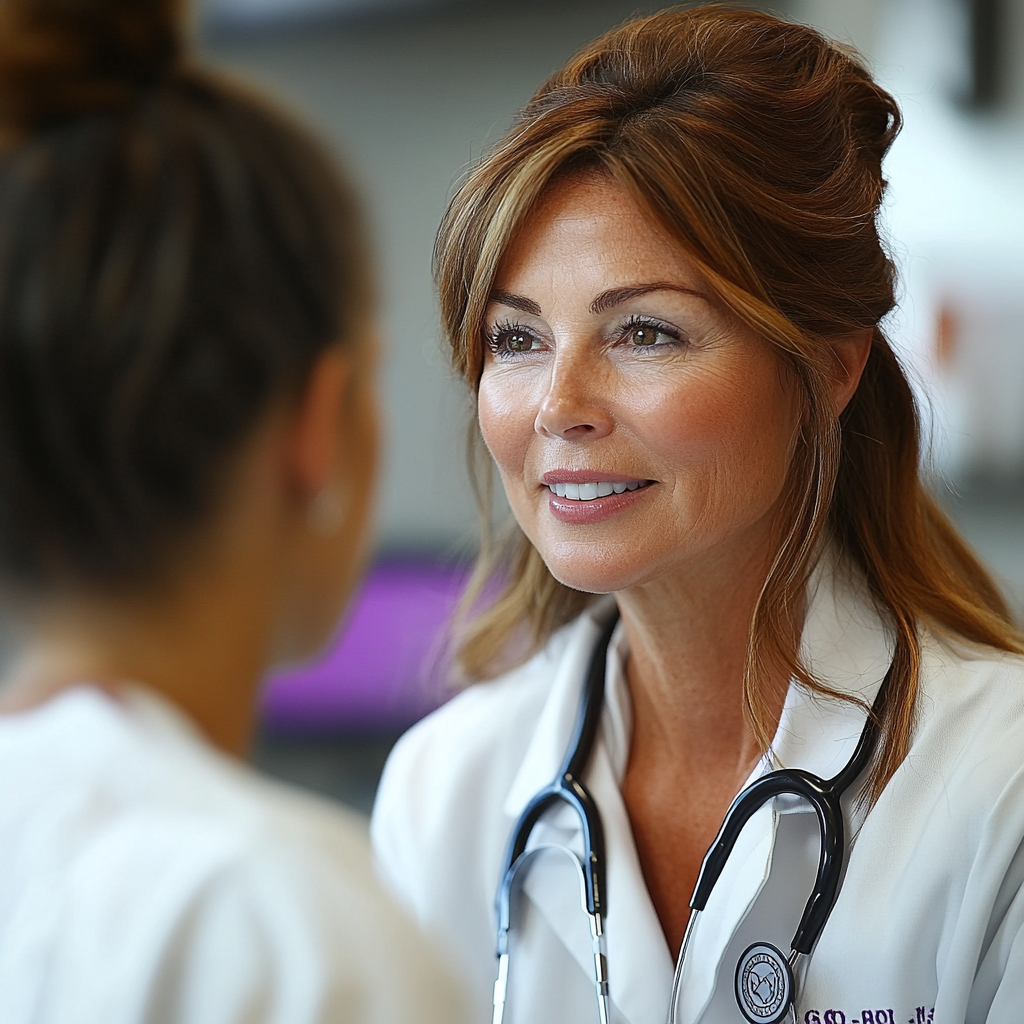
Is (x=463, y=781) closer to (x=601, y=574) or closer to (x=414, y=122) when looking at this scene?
(x=601, y=574)

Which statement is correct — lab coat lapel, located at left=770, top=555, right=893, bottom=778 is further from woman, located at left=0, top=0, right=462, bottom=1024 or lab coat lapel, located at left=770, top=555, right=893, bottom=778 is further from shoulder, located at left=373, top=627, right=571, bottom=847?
woman, located at left=0, top=0, right=462, bottom=1024

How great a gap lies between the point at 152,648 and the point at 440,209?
281 centimetres

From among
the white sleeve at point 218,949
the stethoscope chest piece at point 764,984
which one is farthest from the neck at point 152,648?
the stethoscope chest piece at point 764,984

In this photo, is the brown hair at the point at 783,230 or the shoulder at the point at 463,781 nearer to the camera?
the brown hair at the point at 783,230

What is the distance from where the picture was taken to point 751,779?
1206mm

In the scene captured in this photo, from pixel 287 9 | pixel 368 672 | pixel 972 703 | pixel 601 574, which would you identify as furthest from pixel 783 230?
pixel 287 9

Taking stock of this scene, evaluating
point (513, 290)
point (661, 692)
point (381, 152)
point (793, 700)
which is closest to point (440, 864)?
point (661, 692)

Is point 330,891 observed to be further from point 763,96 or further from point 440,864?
point 763,96

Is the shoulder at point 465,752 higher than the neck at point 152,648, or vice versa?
the neck at point 152,648

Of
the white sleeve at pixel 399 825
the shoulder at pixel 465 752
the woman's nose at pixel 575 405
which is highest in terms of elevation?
the woman's nose at pixel 575 405

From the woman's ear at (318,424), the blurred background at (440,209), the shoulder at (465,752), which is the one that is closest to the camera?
the woman's ear at (318,424)

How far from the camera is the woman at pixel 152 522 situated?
64 centimetres

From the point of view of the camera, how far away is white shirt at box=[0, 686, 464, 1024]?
0.63 meters

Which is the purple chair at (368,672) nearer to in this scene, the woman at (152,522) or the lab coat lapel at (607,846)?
the lab coat lapel at (607,846)
